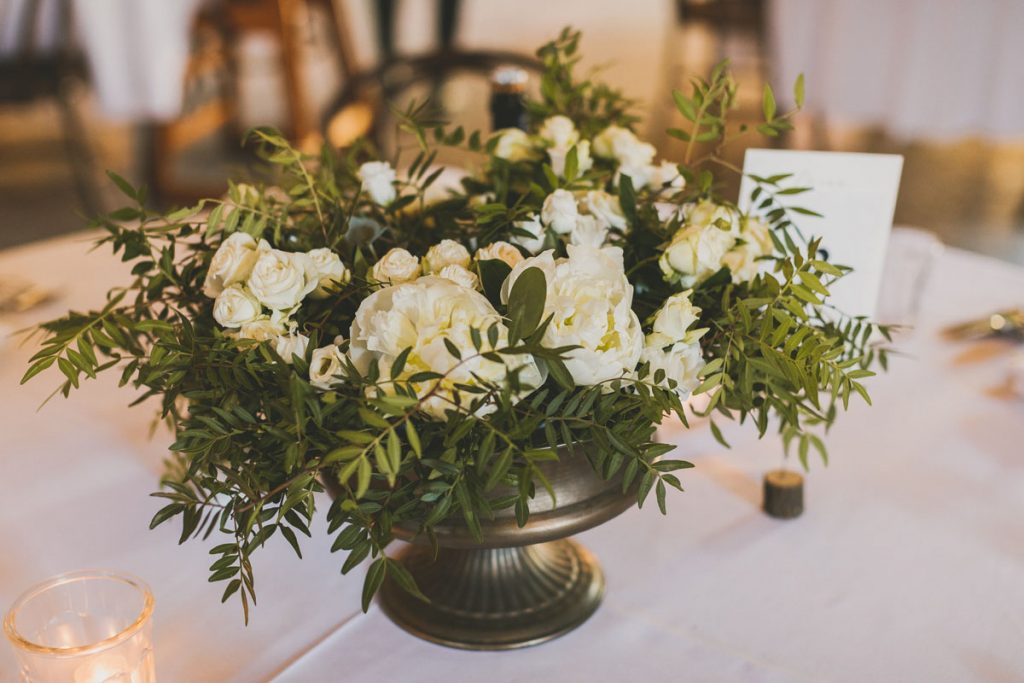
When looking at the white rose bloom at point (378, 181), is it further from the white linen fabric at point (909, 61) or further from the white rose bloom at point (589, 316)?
the white linen fabric at point (909, 61)

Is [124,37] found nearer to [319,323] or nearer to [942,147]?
[319,323]

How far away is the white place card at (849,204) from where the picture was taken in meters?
0.84

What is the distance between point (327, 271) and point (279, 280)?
1.7 inches

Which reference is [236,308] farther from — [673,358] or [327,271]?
[673,358]

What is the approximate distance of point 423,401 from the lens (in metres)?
0.52

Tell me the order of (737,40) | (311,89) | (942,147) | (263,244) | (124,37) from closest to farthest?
(263,244)
(124,37)
(737,40)
(942,147)
(311,89)

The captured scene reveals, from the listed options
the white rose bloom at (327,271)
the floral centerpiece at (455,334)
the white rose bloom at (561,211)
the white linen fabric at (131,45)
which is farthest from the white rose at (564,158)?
the white linen fabric at (131,45)

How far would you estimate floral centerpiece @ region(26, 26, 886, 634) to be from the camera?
1.74 ft

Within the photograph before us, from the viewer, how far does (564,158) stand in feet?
2.51

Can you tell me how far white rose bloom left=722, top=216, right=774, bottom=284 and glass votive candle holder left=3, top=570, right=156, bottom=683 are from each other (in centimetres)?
47

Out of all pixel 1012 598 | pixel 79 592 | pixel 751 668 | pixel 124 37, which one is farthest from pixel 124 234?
pixel 124 37

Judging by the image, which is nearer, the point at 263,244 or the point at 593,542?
the point at 263,244

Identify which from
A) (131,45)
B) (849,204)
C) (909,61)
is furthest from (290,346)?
(909,61)

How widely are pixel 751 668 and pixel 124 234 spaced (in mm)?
588
